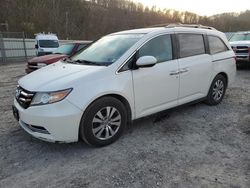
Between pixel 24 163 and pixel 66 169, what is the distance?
0.62 m

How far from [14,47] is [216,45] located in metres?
19.2

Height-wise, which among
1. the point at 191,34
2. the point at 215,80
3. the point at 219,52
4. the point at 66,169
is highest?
the point at 191,34

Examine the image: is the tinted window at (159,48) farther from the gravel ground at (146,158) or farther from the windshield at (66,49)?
the windshield at (66,49)

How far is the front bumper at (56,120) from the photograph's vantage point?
3217mm

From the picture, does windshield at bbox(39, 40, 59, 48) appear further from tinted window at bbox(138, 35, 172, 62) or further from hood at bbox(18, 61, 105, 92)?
tinted window at bbox(138, 35, 172, 62)

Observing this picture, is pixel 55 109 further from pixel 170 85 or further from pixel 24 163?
pixel 170 85

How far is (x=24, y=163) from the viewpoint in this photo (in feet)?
10.9

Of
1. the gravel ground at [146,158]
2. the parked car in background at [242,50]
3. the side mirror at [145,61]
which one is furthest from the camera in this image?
the parked car in background at [242,50]

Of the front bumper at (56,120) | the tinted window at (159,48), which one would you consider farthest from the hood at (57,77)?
the tinted window at (159,48)

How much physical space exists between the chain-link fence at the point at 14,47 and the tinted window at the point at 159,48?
18279 mm

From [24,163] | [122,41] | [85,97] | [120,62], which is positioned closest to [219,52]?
[122,41]

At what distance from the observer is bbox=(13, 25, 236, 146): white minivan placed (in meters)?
3.29

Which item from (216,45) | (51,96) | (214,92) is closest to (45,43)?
(216,45)

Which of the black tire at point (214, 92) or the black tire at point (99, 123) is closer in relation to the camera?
the black tire at point (99, 123)
